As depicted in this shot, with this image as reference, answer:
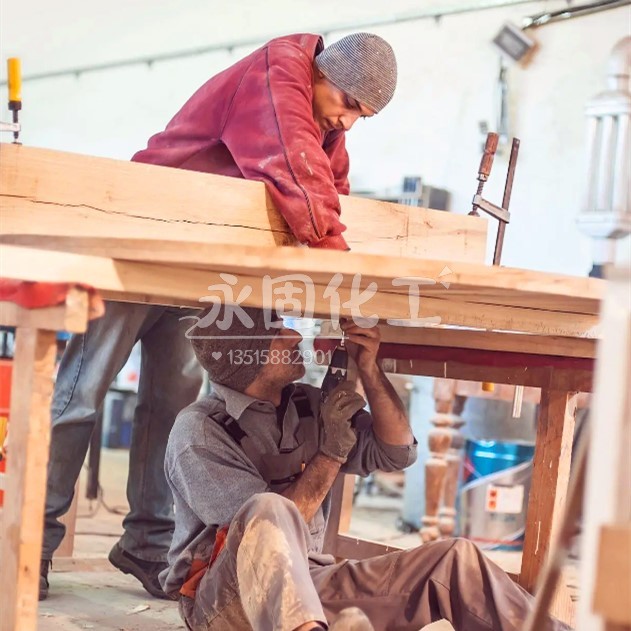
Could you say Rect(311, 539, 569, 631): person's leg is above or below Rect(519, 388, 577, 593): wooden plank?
below

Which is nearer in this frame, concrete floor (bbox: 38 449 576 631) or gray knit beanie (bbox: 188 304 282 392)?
gray knit beanie (bbox: 188 304 282 392)

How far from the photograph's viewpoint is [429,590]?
2.08 meters

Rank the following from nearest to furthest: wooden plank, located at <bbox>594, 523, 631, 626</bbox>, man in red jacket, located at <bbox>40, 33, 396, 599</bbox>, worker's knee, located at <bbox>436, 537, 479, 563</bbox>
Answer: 1. wooden plank, located at <bbox>594, 523, 631, 626</bbox>
2. worker's knee, located at <bbox>436, 537, 479, 563</bbox>
3. man in red jacket, located at <bbox>40, 33, 396, 599</bbox>

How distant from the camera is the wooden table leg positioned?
2375 millimetres

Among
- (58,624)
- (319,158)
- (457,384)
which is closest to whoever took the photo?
(319,158)

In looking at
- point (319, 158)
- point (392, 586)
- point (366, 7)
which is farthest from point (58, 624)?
point (366, 7)

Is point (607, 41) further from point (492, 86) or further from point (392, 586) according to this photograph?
point (392, 586)

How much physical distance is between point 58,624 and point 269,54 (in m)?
1.48

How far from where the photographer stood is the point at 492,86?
5816 mm

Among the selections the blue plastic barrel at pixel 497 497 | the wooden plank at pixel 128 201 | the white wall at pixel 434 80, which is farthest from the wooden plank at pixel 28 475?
the white wall at pixel 434 80

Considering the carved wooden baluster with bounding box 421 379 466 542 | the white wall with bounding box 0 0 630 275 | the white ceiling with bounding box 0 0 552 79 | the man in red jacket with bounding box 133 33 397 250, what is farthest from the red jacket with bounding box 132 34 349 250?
the white ceiling with bounding box 0 0 552 79

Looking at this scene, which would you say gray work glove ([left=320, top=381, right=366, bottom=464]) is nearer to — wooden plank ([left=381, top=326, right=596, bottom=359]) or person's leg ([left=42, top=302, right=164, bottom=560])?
wooden plank ([left=381, top=326, right=596, bottom=359])

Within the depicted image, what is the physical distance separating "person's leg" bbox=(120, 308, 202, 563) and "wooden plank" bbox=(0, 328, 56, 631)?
4.62 feet

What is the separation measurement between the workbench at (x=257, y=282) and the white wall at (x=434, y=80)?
2963mm
